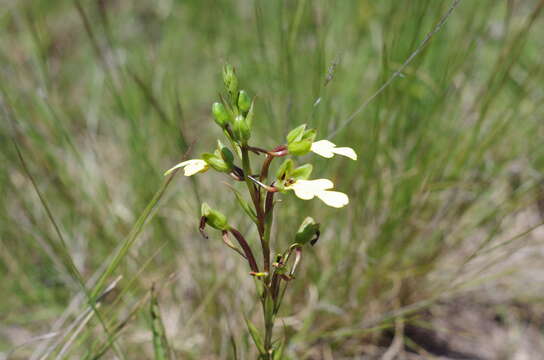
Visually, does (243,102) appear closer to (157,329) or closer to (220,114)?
(220,114)

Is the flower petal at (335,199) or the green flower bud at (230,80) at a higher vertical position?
the green flower bud at (230,80)

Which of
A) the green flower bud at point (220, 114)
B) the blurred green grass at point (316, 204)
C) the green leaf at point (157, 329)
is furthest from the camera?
the blurred green grass at point (316, 204)

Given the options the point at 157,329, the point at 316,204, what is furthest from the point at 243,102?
the point at 316,204

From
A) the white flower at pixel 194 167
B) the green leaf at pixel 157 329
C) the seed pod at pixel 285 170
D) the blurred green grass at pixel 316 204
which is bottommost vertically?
the green leaf at pixel 157 329

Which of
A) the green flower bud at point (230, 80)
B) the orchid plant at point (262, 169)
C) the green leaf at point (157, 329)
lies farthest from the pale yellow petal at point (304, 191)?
the green leaf at point (157, 329)

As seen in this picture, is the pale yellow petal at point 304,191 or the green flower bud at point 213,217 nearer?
the pale yellow petal at point 304,191

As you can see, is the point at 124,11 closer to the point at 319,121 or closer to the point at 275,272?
the point at 319,121

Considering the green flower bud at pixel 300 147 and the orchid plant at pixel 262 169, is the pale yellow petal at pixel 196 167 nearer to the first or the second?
the orchid plant at pixel 262 169

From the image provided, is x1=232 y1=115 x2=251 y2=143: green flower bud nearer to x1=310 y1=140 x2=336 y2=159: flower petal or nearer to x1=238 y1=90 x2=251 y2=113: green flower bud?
x1=238 y1=90 x2=251 y2=113: green flower bud

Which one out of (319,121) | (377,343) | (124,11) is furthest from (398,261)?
(124,11)
